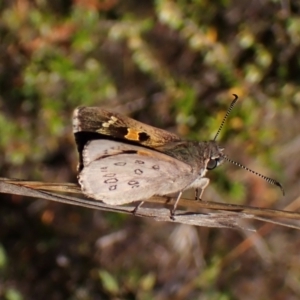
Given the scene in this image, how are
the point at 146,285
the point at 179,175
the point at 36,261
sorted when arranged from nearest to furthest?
the point at 179,175 → the point at 146,285 → the point at 36,261

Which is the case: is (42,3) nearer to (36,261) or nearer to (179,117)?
(179,117)

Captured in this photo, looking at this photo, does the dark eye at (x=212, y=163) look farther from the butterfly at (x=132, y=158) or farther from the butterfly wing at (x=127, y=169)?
the butterfly wing at (x=127, y=169)

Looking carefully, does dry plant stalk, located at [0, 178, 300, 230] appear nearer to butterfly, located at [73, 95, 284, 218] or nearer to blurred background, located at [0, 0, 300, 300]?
butterfly, located at [73, 95, 284, 218]

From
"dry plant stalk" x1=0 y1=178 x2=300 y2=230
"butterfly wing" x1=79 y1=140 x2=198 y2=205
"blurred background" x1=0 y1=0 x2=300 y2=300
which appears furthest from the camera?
"blurred background" x1=0 y1=0 x2=300 y2=300

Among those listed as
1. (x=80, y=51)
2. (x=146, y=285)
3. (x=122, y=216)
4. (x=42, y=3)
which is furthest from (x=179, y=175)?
(x=42, y=3)

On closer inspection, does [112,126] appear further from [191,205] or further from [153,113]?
[153,113]

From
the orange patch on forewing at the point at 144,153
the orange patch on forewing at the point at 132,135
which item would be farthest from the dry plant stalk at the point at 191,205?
the orange patch on forewing at the point at 132,135

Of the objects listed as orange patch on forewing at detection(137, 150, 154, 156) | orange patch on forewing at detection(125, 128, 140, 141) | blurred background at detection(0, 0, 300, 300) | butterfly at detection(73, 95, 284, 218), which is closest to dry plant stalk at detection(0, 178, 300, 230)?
butterfly at detection(73, 95, 284, 218)
